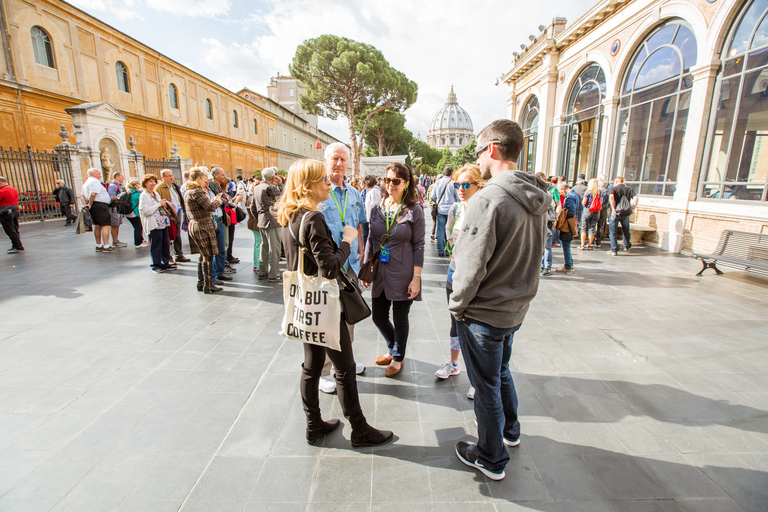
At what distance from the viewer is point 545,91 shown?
15.9 m

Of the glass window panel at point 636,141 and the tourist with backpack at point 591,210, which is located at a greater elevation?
the glass window panel at point 636,141

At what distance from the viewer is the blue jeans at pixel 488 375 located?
1.95m

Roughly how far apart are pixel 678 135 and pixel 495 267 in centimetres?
1103

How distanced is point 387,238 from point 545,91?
16.4 m

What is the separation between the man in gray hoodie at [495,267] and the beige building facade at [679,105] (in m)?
8.48

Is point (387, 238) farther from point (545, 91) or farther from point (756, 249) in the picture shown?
point (545, 91)

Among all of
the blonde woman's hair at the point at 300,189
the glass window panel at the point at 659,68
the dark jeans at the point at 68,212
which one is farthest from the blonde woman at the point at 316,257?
the dark jeans at the point at 68,212

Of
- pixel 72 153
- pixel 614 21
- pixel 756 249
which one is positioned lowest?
pixel 756 249

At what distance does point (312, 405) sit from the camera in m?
2.33

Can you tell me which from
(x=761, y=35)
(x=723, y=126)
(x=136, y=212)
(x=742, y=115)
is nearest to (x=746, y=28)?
(x=761, y=35)

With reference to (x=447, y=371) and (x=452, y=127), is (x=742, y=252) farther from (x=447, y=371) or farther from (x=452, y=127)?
(x=452, y=127)

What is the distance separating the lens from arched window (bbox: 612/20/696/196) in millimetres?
9305

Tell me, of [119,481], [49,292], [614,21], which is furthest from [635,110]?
[49,292]

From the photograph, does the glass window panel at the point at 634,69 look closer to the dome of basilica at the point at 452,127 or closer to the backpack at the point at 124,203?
the backpack at the point at 124,203
